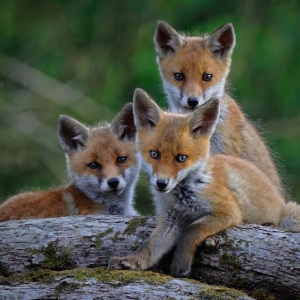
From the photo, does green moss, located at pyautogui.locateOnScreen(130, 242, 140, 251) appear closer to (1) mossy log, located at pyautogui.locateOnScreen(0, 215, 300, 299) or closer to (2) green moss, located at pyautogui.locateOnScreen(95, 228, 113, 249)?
(1) mossy log, located at pyautogui.locateOnScreen(0, 215, 300, 299)

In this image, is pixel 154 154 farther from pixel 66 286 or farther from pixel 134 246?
pixel 66 286

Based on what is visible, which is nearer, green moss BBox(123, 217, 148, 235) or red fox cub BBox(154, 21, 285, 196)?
green moss BBox(123, 217, 148, 235)

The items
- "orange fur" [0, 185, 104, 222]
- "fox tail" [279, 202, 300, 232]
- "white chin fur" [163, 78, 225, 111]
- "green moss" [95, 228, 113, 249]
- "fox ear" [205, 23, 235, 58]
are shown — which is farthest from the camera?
"fox ear" [205, 23, 235, 58]

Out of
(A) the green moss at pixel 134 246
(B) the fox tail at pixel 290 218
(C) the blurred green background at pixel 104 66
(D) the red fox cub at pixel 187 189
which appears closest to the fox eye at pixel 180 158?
(D) the red fox cub at pixel 187 189

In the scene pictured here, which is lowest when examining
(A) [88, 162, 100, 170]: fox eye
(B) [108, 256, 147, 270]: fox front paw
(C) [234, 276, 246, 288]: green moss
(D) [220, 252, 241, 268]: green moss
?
(C) [234, 276, 246, 288]: green moss

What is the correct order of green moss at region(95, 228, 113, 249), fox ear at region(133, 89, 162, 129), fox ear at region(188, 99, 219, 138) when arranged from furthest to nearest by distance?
fox ear at region(133, 89, 162, 129) < fox ear at region(188, 99, 219, 138) < green moss at region(95, 228, 113, 249)

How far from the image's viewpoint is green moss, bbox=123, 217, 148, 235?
6.61 m

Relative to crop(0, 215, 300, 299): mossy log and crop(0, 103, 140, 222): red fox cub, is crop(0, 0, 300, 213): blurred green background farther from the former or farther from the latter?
crop(0, 215, 300, 299): mossy log

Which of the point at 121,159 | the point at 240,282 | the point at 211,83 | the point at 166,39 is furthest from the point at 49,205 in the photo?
the point at 166,39

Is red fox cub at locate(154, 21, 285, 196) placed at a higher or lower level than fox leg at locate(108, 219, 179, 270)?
higher

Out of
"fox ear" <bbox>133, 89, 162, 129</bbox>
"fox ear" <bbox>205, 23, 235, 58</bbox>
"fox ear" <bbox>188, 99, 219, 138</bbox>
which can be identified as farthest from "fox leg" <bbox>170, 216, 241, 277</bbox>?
"fox ear" <bbox>205, 23, 235, 58</bbox>

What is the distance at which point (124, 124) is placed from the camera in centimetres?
810

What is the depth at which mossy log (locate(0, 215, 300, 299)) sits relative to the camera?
6.07 m

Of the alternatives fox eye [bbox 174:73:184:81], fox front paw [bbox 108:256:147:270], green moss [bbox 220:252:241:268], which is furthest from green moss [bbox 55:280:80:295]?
fox eye [bbox 174:73:184:81]
